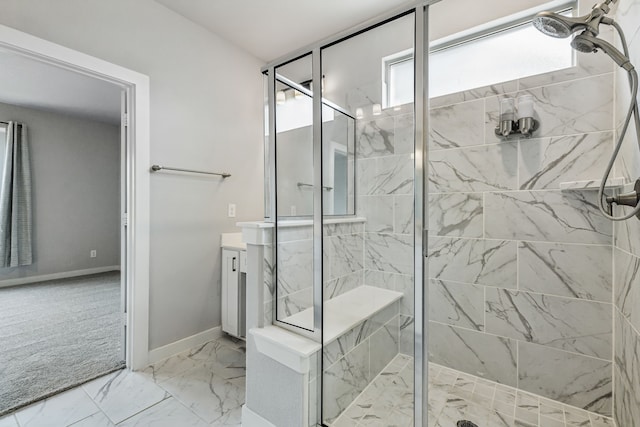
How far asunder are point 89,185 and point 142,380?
13.4 ft

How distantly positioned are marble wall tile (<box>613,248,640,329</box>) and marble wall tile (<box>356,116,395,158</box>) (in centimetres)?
114

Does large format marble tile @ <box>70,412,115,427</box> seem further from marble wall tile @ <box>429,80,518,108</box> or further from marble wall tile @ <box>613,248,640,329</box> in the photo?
marble wall tile @ <box>429,80,518,108</box>

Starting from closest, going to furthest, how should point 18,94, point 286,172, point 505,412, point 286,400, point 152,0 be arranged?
point 286,400 < point 505,412 < point 286,172 < point 152,0 < point 18,94

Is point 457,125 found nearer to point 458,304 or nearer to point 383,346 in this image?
point 458,304

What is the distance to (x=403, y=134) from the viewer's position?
1460 mm

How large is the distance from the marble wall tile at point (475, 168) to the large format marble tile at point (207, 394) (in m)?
1.84

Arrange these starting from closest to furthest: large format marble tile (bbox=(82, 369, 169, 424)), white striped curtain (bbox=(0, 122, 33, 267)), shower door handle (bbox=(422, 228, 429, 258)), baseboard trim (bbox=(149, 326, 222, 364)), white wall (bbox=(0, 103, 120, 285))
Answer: shower door handle (bbox=(422, 228, 429, 258)) → large format marble tile (bbox=(82, 369, 169, 424)) → baseboard trim (bbox=(149, 326, 222, 364)) → white striped curtain (bbox=(0, 122, 33, 267)) → white wall (bbox=(0, 103, 120, 285))

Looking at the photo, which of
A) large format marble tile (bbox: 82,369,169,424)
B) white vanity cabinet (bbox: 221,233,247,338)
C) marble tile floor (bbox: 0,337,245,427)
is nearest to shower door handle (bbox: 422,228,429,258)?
marble tile floor (bbox: 0,337,245,427)

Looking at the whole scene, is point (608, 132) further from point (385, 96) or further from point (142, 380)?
point (142, 380)

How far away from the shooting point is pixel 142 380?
1.81 metres

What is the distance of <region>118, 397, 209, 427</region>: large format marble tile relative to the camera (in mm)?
1455

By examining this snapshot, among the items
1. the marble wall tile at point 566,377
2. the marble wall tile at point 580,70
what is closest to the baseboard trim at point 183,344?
the marble wall tile at point 566,377

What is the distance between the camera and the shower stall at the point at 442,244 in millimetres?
1282

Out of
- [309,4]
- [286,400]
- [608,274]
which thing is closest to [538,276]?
[608,274]
